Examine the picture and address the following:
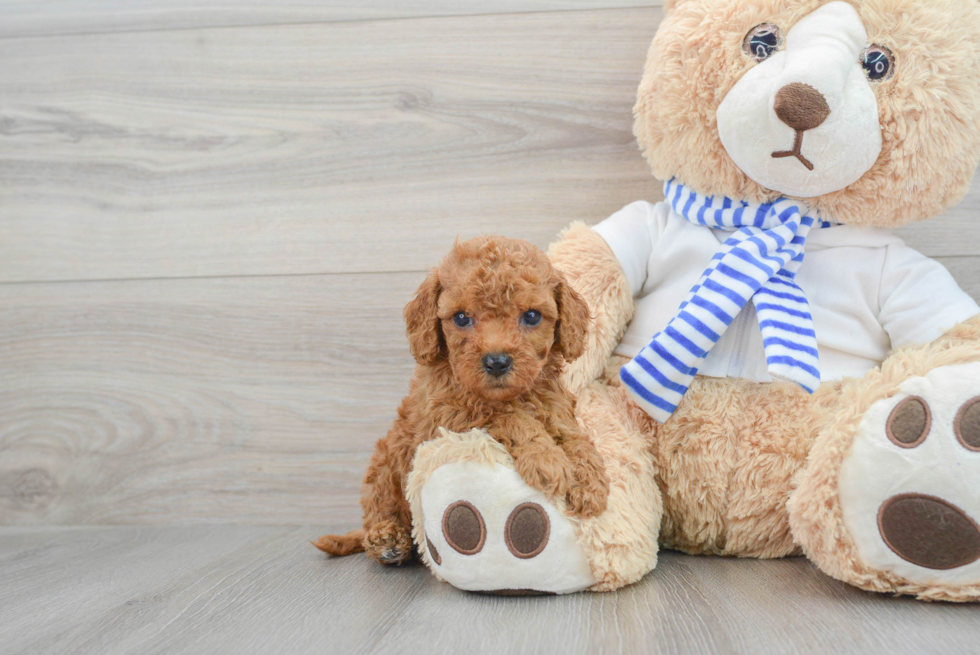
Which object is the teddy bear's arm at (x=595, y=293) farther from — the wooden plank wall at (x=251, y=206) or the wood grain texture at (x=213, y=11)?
the wood grain texture at (x=213, y=11)

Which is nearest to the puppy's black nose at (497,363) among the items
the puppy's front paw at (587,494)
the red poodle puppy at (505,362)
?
the red poodle puppy at (505,362)

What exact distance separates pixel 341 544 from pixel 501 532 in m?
0.32

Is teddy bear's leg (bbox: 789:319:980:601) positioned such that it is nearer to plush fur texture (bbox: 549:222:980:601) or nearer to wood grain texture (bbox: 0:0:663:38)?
plush fur texture (bbox: 549:222:980:601)

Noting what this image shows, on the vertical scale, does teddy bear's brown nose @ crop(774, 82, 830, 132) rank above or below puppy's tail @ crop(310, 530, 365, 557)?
above

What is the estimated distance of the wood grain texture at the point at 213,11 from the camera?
1.08m

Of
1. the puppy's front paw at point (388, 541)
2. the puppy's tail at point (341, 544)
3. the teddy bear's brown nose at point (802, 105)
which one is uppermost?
the teddy bear's brown nose at point (802, 105)

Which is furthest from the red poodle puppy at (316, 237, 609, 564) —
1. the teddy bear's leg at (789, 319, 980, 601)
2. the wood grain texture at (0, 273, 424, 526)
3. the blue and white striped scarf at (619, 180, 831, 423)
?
the wood grain texture at (0, 273, 424, 526)

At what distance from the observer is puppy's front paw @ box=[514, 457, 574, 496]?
2.24 ft

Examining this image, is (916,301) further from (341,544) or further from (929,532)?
(341,544)

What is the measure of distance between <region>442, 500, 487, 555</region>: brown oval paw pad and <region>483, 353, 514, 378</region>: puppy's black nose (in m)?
0.12

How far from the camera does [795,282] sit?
857mm

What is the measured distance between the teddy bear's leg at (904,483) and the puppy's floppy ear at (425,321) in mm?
383

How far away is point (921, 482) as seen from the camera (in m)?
0.63

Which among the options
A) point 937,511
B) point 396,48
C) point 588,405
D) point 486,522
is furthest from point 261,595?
point 396,48
